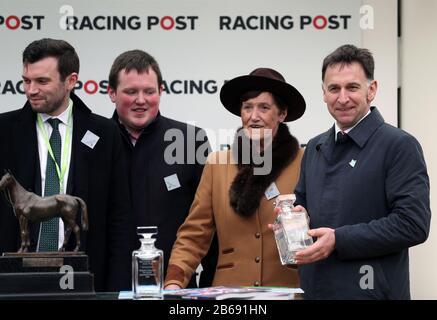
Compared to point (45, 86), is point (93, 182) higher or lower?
lower

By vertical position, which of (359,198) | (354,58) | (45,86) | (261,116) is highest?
(354,58)

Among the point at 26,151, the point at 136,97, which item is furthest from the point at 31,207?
the point at 136,97

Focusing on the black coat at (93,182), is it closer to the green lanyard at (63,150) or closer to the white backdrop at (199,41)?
the green lanyard at (63,150)

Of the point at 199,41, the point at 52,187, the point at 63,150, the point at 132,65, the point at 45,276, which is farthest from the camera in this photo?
the point at 199,41

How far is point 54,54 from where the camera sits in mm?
4602

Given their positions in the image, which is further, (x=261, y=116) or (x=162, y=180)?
(x=162, y=180)

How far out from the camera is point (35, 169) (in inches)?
174

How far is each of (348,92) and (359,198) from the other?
1.61ft

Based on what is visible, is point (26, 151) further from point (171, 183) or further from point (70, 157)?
point (171, 183)

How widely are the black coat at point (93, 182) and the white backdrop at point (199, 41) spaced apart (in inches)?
63.4

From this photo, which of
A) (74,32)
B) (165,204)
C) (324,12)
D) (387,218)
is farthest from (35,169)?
(324,12)

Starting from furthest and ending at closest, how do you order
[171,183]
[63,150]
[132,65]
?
[132,65] < [171,183] < [63,150]

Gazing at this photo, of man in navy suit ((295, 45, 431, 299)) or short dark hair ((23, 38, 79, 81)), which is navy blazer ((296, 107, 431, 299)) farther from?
short dark hair ((23, 38, 79, 81))

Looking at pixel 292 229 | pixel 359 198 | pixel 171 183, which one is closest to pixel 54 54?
pixel 171 183
